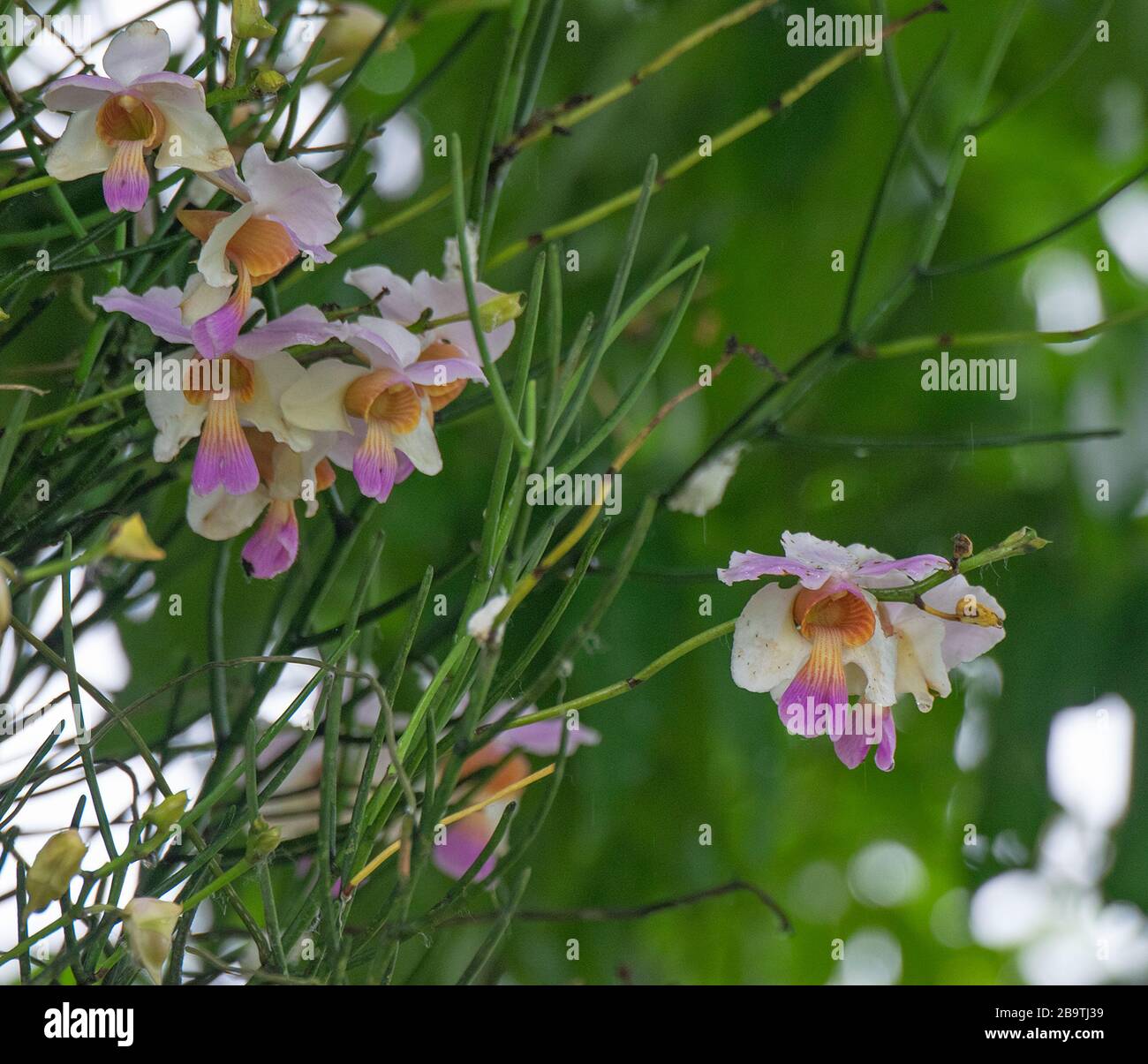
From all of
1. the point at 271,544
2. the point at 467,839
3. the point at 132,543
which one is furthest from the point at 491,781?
the point at 132,543

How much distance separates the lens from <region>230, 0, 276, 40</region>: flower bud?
0.33 m

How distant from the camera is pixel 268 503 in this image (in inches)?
15.0

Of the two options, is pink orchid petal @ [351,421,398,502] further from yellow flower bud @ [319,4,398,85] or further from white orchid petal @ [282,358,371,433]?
yellow flower bud @ [319,4,398,85]

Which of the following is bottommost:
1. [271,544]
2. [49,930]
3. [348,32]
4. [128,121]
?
[49,930]

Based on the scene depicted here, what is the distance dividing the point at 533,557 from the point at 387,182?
468mm

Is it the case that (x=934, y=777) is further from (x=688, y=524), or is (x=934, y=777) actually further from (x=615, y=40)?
(x=615, y=40)

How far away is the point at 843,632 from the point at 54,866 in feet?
0.67

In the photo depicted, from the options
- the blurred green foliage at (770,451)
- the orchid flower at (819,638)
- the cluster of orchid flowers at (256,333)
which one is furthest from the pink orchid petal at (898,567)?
the blurred green foliage at (770,451)

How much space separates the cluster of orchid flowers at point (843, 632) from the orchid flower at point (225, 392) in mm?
132

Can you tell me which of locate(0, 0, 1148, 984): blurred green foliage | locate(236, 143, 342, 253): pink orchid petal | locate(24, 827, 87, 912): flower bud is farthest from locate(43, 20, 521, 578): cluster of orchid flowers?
locate(0, 0, 1148, 984): blurred green foliage

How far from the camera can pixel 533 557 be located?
34 cm

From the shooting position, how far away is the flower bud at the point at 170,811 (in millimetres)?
288

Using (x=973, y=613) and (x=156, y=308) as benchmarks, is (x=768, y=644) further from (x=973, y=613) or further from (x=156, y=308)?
(x=156, y=308)

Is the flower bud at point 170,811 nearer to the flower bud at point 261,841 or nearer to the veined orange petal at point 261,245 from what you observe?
the flower bud at point 261,841
